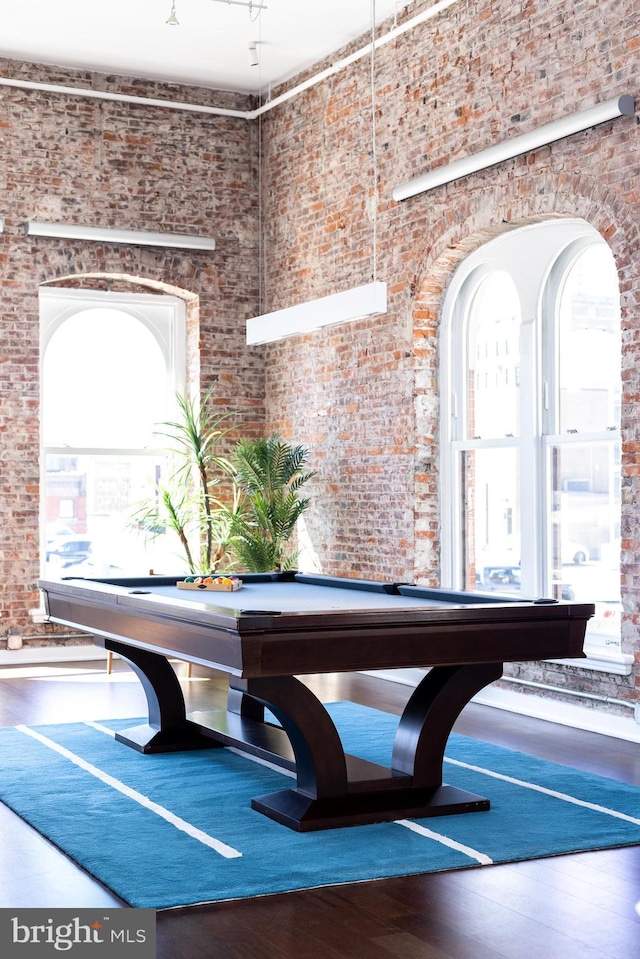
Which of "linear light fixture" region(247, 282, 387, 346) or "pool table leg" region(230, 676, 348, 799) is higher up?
"linear light fixture" region(247, 282, 387, 346)

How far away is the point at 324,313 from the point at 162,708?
2197 millimetres

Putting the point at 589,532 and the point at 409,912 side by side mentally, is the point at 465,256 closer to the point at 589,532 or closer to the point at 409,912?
the point at 589,532

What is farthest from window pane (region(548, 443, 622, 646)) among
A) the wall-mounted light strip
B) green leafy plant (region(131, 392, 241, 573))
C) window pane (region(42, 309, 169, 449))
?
window pane (region(42, 309, 169, 449))

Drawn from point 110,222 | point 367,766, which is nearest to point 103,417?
point 110,222

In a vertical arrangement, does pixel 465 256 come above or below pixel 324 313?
above

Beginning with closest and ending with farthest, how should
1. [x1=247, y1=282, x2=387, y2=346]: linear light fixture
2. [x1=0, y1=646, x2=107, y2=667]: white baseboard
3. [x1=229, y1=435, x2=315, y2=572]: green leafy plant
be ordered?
[x1=247, y1=282, x2=387, y2=346]: linear light fixture < [x1=229, y1=435, x2=315, y2=572]: green leafy plant < [x1=0, y1=646, x2=107, y2=667]: white baseboard

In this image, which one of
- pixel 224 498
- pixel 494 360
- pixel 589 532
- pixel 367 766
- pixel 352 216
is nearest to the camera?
pixel 367 766

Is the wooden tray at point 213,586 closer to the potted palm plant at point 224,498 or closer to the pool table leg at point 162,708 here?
the pool table leg at point 162,708

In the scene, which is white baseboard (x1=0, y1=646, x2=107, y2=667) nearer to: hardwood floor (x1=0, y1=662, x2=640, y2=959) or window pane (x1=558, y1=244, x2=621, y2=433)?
window pane (x1=558, y1=244, x2=621, y2=433)

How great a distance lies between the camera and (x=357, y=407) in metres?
8.95

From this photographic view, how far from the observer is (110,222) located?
9.73 meters

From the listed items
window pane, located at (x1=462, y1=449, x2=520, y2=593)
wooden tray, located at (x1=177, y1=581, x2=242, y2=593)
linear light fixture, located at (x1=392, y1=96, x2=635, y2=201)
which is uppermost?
linear light fixture, located at (x1=392, y1=96, x2=635, y2=201)

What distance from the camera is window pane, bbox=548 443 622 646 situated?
22.0ft

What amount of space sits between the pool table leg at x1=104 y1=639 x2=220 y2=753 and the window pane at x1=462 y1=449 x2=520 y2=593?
2388 mm
